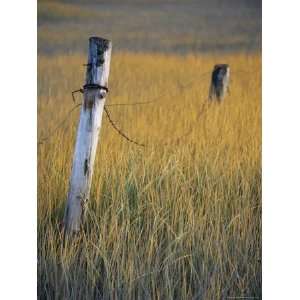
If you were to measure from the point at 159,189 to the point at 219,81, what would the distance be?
0.63m

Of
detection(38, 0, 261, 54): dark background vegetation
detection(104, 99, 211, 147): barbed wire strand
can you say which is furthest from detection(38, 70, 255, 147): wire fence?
detection(38, 0, 261, 54): dark background vegetation

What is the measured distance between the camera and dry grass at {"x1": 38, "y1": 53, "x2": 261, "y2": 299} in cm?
374

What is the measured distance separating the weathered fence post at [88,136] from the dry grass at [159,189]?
36 mm

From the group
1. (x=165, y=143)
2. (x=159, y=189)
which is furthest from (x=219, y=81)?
(x=159, y=189)

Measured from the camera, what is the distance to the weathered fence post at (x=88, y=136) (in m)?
3.79

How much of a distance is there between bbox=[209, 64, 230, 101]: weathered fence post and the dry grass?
32 mm

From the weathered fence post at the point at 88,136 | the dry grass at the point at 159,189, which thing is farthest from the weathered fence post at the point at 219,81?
the weathered fence post at the point at 88,136

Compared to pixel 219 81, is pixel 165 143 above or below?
below

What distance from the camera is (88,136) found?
12.5 ft

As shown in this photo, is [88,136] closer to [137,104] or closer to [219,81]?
[137,104]

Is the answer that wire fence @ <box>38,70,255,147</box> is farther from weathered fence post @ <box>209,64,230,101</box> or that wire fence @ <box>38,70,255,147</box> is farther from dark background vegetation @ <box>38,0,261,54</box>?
dark background vegetation @ <box>38,0,261,54</box>

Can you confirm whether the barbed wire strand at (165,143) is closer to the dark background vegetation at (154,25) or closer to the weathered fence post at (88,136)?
the weathered fence post at (88,136)
